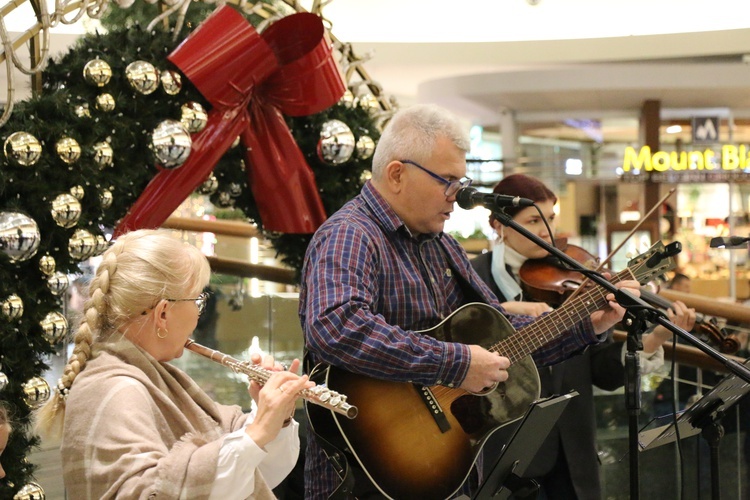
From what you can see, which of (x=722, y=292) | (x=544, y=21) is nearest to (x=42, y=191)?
(x=544, y=21)

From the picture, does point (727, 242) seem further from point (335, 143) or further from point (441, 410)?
point (335, 143)

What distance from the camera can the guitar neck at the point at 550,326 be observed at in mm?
2676

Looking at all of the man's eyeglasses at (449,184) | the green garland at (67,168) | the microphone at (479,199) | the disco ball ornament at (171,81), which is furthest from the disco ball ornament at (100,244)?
the microphone at (479,199)

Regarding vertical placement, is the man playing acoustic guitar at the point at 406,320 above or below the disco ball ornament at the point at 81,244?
below

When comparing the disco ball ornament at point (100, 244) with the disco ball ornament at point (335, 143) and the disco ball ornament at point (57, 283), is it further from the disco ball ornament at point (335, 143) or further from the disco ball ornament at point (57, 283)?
the disco ball ornament at point (335, 143)

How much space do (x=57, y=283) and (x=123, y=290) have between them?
1.97 ft

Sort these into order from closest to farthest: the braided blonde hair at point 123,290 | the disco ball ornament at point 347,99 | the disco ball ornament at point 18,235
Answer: the braided blonde hair at point 123,290, the disco ball ornament at point 18,235, the disco ball ornament at point 347,99

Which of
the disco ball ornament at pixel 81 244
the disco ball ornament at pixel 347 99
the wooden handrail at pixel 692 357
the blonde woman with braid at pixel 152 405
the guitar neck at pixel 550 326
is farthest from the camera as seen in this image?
the wooden handrail at pixel 692 357

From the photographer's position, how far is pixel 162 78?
278 cm

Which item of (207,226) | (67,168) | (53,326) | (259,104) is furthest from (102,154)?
(207,226)

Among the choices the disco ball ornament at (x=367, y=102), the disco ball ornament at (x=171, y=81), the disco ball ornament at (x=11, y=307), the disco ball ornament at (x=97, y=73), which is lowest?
the disco ball ornament at (x=11, y=307)

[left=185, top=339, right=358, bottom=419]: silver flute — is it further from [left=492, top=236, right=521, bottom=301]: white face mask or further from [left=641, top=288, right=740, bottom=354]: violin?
[left=641, top=288, right=740, bottom=354]: violin

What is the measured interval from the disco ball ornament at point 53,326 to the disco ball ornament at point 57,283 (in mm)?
60

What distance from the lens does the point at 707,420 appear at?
2.60 metres
